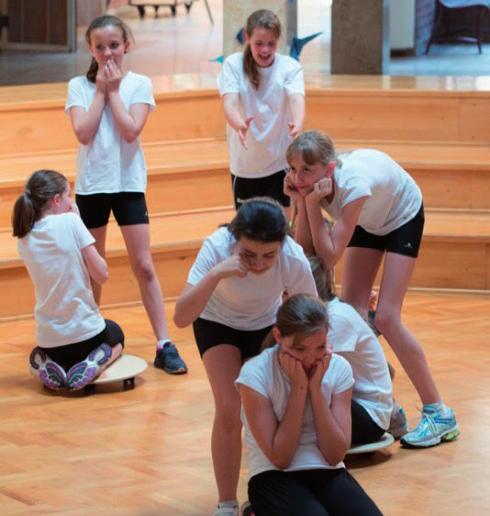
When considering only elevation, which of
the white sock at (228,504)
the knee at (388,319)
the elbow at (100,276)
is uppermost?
the elbow at (100,276)

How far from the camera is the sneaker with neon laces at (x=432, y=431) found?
4473 mm

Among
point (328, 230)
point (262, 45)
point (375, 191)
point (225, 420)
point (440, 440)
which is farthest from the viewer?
point (262, 45)

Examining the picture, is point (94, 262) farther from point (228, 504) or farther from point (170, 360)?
point (228, 504)

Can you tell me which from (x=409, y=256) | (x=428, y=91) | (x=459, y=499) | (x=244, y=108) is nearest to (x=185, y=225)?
(x=244, y=108)

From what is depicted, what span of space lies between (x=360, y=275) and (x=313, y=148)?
68 cm

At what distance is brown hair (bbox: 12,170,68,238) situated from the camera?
16.0 ft

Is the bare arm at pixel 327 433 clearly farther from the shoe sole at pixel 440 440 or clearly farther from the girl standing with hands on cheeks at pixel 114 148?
the girl standing with hands on cheeks at pixel 114 148

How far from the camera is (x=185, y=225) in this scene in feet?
22.2

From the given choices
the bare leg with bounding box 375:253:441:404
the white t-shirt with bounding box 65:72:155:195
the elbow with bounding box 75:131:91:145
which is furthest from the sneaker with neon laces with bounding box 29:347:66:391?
the bare leg with bounding box 375:253:441:404

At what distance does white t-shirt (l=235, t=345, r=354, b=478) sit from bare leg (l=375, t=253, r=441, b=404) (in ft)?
2.92

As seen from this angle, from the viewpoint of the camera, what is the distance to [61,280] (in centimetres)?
501

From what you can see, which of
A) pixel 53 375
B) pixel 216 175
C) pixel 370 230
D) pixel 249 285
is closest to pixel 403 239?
pixel 370 230

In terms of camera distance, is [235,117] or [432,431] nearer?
[432,431]

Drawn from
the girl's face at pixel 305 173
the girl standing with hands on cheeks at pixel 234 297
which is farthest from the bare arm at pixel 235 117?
the girl standing with hands on cheeks at pixel 234 297
